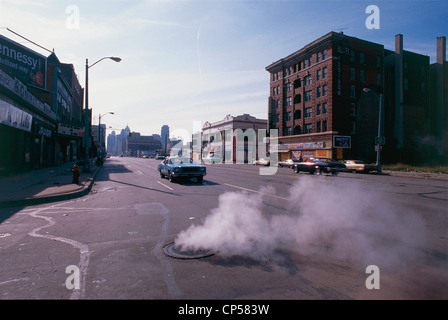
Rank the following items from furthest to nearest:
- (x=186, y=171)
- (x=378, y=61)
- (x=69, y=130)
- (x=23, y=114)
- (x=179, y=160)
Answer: (x=378, y=61) → (x=69, y=130) → (x=23, y=114) → (x=179, y=160) → (x=186, y=171)

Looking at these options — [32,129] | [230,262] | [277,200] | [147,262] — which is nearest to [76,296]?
[147,262]

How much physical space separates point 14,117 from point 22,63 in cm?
1129

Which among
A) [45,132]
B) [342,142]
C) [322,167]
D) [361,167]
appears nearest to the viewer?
[322,167]

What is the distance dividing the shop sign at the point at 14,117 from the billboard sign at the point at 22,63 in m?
5.20

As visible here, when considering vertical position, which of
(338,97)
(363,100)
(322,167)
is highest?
(338,97)

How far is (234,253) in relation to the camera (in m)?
4.30

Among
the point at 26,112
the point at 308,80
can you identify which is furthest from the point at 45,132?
the point at 308,80

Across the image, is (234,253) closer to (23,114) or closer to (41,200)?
(41,200)

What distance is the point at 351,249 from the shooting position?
4.45 meters

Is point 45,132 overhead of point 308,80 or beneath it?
beneath

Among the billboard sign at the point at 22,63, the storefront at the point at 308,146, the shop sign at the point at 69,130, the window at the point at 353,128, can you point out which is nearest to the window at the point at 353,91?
the window at the point at 353,128

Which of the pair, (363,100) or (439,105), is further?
(439,105)

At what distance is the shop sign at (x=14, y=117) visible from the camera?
562 inches

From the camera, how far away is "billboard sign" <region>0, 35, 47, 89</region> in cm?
2180
